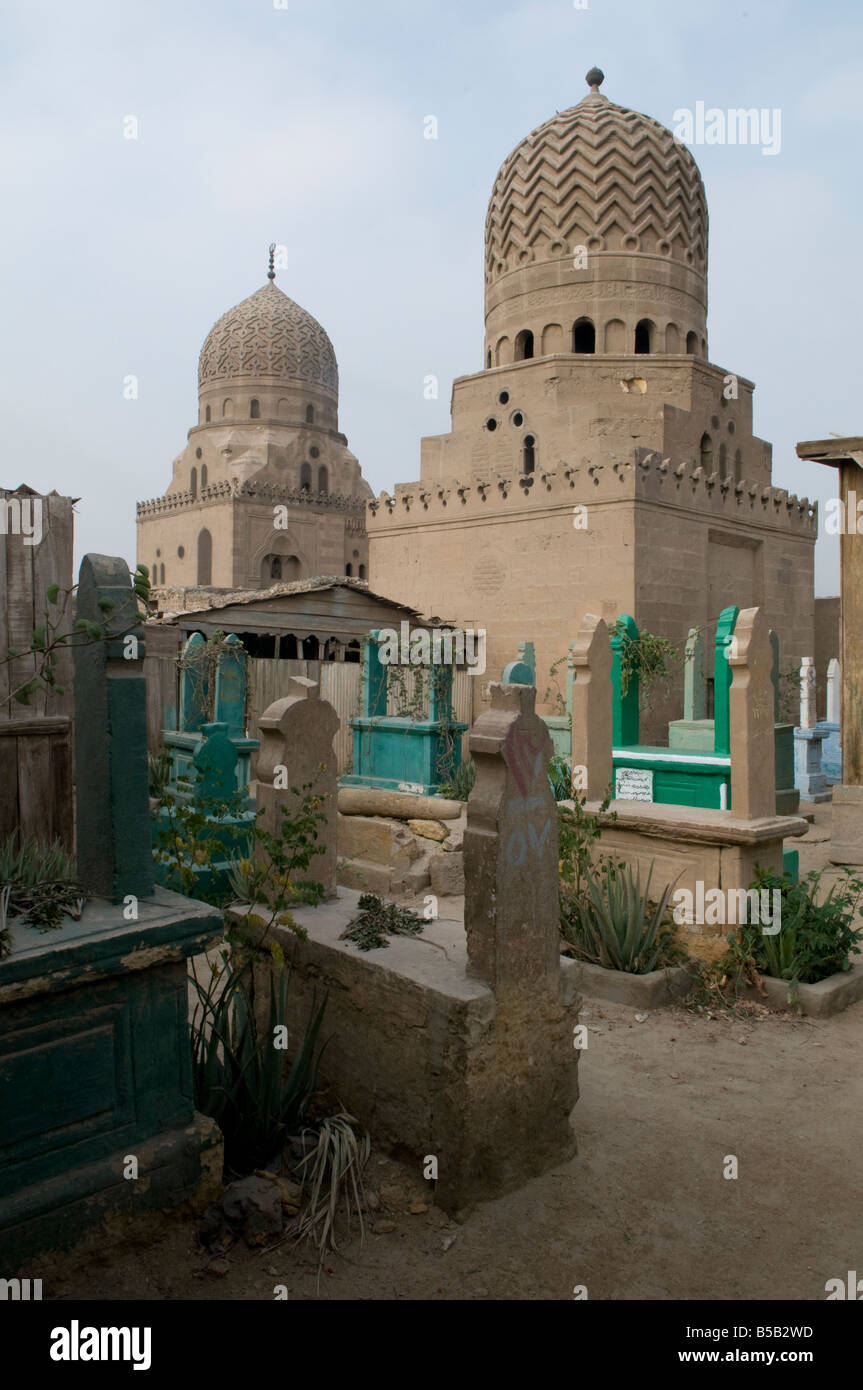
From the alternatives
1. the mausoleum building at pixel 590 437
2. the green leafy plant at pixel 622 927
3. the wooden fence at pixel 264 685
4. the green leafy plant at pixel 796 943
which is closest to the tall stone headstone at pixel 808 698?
the mausoleum building at pixel 590 437

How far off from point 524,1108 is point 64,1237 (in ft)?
5.60

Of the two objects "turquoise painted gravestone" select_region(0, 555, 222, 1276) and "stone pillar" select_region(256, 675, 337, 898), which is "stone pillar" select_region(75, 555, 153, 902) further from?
"stone pillar" select_region(256, 675, 337, 898)

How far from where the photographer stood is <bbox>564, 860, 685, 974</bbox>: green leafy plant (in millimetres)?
6098

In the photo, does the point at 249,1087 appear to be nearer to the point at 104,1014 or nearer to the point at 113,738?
the point at 104,1014

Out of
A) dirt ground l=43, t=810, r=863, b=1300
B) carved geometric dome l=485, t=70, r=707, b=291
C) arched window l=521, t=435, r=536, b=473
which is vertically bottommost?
dirt ground l=43, t=810, r=863, b=1300

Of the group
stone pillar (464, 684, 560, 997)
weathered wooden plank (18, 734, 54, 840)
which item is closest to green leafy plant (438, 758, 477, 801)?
weathered wooden plank (18, 734, 54, 840)

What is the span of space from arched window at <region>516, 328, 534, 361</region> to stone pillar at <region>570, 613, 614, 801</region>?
45.2ft

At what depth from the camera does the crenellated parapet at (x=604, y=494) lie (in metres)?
16.2

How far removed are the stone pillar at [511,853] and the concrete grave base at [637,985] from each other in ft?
6.96

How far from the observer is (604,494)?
16266mm

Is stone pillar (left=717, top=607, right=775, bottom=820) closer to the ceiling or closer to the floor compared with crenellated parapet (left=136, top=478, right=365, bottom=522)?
closer to the floor
